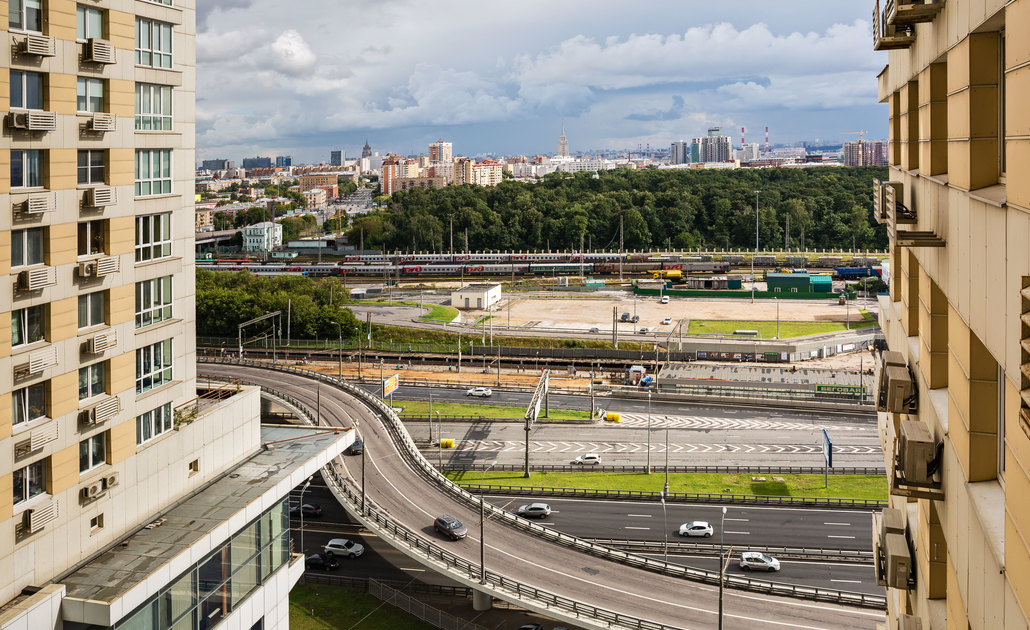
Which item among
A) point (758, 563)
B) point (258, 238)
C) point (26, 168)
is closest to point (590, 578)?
point (758, 563)

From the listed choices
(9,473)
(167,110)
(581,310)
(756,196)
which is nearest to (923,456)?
(9,473)

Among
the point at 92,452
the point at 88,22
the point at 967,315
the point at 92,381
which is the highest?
the point at 88,22

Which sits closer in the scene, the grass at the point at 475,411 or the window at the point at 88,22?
the window at the point at 88,22

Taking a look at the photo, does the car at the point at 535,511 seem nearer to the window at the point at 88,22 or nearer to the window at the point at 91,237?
the window at the point at 91,237

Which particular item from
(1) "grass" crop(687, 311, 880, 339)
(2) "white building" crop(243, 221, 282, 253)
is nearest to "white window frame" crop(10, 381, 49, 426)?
(1) "grass" crop(687, 311, 880, 339)

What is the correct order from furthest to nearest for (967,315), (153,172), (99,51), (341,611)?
1. (341,611)
2. (153,172)
3. (99,51)
4. (967,315)

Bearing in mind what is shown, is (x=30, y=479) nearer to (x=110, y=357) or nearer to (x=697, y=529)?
(x=110, y=357)

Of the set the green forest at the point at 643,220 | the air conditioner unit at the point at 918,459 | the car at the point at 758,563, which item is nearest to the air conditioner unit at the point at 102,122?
the air conditioner unit at the point at 918,459
